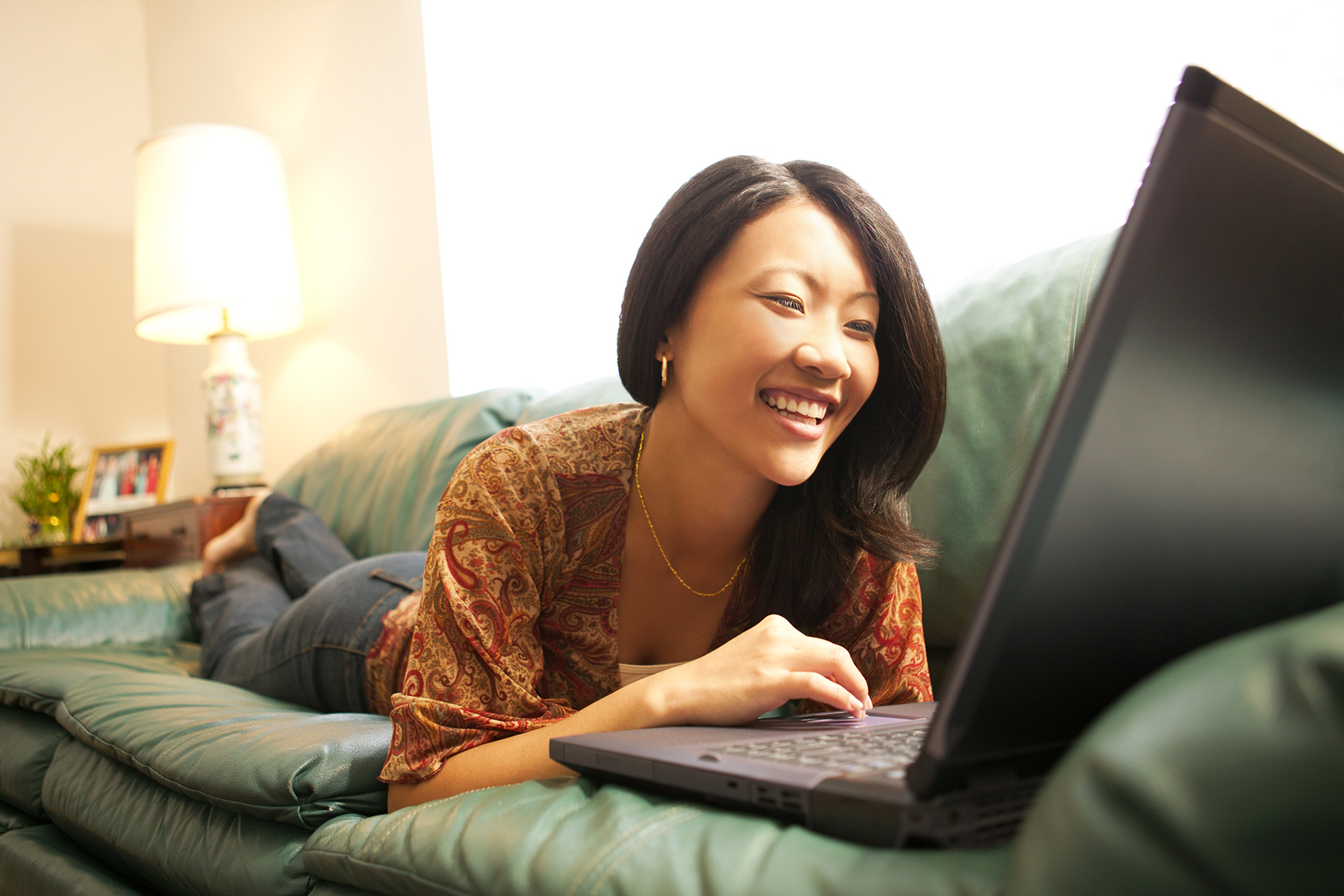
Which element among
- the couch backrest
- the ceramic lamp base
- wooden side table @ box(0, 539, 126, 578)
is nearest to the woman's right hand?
the couch backrest

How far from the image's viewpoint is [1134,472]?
1.23ft

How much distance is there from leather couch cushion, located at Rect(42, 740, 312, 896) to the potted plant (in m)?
2.51

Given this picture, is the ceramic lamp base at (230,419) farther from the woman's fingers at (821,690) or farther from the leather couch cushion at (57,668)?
the woman's fingers at (821,690)

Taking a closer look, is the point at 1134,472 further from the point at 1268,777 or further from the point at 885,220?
the point at 885,220

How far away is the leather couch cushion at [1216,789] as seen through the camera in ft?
0.97

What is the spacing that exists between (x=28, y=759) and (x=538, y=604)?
37.0 inches

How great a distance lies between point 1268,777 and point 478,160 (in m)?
2.71

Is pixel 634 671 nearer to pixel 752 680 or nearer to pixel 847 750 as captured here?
pixel 752 680

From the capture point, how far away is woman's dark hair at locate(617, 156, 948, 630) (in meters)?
0.96

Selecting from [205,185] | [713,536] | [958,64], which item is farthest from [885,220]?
[205,185]

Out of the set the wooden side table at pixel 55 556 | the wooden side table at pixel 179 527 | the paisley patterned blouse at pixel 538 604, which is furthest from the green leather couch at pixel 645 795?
the wooden side table at pixel 55 556

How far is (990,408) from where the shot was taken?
1163 millimetres

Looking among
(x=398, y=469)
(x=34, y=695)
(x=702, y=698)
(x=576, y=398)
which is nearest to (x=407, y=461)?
Answer: (x=398, y=469)

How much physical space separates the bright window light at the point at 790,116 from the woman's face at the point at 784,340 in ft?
1.51
